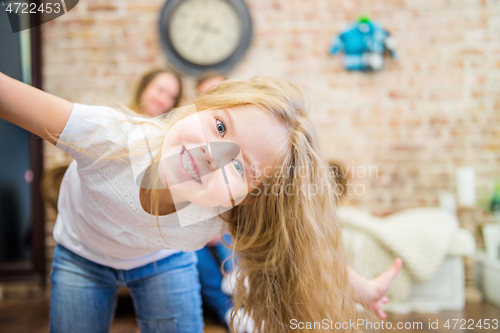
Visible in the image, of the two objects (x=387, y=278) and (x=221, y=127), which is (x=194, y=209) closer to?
(x=221, y=127)

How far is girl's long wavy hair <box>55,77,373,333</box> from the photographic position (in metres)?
0.77

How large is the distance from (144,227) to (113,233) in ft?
0.27

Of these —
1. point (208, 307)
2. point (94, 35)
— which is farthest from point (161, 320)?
point (94, 35)

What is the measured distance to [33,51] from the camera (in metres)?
2.05

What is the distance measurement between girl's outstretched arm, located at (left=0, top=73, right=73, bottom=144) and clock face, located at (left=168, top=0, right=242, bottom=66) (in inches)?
59.0

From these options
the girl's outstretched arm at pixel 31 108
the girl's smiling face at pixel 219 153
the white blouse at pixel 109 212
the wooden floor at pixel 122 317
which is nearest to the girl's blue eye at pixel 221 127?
the girl's smiling face at pixel 219 153

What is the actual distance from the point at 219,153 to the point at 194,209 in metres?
0.20

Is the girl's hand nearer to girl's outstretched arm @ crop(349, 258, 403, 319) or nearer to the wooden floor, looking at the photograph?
girl's outstretched arm @ crop(349, 258, 403, 319)

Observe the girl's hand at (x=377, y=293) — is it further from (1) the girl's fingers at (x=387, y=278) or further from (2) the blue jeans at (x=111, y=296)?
(2) the blue jeans at (x=111, y=296)

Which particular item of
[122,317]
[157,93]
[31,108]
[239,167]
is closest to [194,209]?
[239,167]

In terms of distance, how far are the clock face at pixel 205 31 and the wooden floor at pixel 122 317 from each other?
5.00ft

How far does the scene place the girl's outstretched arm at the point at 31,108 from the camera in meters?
0.64

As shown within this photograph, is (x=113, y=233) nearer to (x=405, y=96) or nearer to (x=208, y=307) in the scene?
(x=208, y=307)

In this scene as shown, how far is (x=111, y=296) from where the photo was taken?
0.96 m
